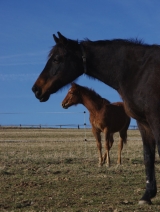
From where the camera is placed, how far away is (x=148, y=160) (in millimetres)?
6359

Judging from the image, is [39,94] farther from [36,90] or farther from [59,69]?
[59,69]

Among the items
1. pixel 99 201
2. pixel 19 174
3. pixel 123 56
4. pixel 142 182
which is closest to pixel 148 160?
pixel 99 201

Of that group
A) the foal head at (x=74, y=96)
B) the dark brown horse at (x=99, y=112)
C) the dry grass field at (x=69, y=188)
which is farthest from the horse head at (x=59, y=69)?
the foal head at (x=74, y=96)

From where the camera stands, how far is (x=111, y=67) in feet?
19.7

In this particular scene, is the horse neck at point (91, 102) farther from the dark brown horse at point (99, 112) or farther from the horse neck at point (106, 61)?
the horse neck at point (106, 61)

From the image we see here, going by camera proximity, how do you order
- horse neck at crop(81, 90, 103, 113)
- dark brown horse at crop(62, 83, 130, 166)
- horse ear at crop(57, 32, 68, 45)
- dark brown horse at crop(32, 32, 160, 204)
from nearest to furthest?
1. dark brown horse at crop(32, 32, 160, 204)
2. horse ear at crop(57, 32, 68, 45)
3. dark brown horse at crop(62, 83, 130, 166)
4. horse neck at crop(81, 90, 103, 113)

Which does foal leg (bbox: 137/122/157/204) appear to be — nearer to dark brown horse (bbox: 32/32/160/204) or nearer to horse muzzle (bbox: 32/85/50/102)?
dark brown horse (bbox: 32/32/160/204)

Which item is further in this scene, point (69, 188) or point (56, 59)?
point (69, 188)

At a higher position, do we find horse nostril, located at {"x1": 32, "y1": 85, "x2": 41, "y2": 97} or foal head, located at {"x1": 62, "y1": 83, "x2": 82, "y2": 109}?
foal head, located at {"x1": 62, "y1": 83, "x2": 82, "y2": 109}

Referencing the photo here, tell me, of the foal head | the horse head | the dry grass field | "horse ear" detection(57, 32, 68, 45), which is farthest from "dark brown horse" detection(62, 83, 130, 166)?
"horse ear" detection(57, 32, 68, 45)

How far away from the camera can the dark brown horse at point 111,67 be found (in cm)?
565

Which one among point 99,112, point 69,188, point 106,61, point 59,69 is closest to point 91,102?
point 99,112

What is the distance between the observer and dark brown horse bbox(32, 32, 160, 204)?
18.5 ft

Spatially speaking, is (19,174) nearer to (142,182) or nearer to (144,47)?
(142,182)
